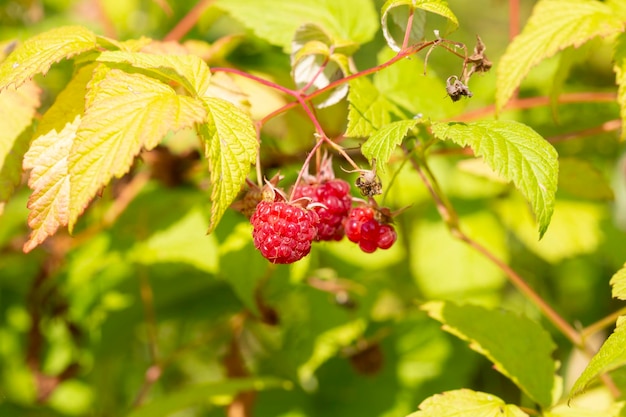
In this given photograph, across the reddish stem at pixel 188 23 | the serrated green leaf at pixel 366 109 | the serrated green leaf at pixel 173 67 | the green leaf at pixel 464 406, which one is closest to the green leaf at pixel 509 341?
the green leaf at pixel 464 406

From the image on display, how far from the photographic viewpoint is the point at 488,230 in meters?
1.97

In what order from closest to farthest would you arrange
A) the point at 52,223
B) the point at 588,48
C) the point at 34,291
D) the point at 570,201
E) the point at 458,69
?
the point at 52,223
the point at 588,48
the point at 34,291
the point at 570,201
the point at 458,69

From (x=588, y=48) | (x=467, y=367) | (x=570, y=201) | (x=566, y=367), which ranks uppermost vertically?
(x=588, y=48)

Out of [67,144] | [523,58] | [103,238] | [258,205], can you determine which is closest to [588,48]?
[523,58]

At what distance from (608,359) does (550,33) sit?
710mm

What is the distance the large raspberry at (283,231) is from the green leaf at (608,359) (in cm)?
45

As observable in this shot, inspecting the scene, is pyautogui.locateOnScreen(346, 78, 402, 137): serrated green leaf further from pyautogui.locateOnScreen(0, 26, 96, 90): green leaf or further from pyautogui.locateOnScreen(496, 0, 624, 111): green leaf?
pyautogui.locateOnScreen(0, 26, 96, 90): green leaf

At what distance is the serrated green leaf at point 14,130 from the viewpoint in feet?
4.20

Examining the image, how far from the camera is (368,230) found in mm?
1224

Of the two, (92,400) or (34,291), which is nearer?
(34,291)

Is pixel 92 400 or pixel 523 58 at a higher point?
pixel 523 58

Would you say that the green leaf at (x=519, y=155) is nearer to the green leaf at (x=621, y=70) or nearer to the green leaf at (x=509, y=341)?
the green leaf at (x=621, y=70)

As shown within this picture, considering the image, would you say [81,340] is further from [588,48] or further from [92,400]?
[588,48]

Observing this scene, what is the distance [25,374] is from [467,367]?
1391 millimetres
